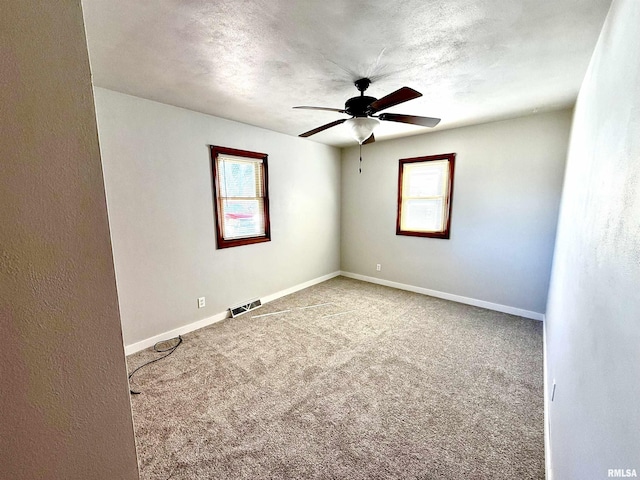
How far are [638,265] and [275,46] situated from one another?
2.06 metres

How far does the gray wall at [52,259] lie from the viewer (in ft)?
1.74

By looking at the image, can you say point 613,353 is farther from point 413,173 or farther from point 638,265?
Answer: point 413,173

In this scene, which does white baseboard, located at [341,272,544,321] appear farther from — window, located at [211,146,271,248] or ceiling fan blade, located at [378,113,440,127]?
ceiling fan blade, located at [378,113,440,127]

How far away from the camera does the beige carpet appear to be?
155cm

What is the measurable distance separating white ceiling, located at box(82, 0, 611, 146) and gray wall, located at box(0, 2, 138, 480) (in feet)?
3.88

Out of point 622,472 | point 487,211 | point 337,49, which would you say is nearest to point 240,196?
point 337,49

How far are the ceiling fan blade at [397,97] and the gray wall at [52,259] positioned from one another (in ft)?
5.53

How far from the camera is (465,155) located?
3.69 meters

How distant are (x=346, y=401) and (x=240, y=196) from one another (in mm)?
2697

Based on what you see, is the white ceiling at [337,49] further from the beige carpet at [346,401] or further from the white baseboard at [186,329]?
the beige carpet at [346,401]

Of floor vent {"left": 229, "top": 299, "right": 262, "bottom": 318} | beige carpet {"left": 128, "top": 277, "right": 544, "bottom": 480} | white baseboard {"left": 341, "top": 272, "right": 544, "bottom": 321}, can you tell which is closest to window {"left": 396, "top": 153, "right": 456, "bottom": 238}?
white baseboard {"left": 341, "top": 272, "right": 544, "bottom": 321}

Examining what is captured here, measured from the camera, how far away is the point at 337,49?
1.81 metres

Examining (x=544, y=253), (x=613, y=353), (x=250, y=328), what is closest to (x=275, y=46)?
(x=613, y=353)

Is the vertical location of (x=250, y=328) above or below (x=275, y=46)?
below
